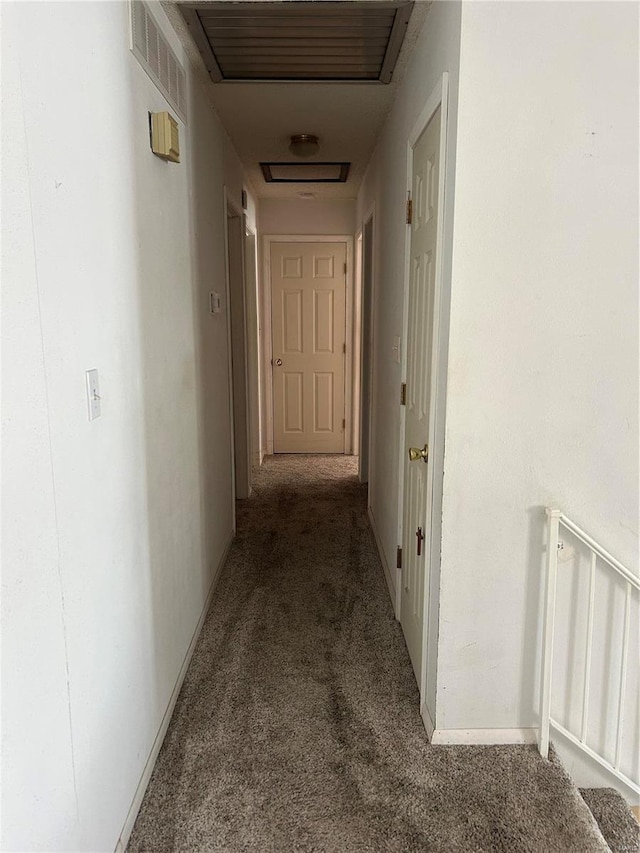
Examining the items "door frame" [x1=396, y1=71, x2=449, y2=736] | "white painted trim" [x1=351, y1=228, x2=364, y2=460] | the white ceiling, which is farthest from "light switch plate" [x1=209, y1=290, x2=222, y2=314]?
"white painted trim" [x1=351, y1=228, x2=364, y2=460]

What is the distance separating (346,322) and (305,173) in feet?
5.25

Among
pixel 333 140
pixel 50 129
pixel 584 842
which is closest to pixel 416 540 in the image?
pixel 584 842

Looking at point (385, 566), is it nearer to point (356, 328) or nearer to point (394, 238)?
point (394, 238)

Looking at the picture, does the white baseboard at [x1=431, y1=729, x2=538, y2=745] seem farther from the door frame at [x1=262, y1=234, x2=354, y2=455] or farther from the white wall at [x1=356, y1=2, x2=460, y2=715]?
the door frame at [x1=262, y1=234, x2=354, y2=455]

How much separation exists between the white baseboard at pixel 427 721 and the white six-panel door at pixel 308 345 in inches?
156

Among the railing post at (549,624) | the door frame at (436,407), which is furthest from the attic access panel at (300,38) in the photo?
the railing post at (549,624)

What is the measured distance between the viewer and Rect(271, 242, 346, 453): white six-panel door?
562 centimetres

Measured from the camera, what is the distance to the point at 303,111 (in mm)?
3020

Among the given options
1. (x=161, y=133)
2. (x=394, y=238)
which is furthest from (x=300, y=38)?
(x=394, y=238)

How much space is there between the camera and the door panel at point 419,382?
6.70 feet

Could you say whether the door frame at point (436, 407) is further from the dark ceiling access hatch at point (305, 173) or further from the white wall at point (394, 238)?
the dark ceiling access hatch at point (305, 173)

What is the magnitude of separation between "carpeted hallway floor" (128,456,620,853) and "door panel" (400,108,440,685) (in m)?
0.28

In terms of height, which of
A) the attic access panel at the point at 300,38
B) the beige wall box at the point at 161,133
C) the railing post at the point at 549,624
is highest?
the attic access panel at the point at 300,38

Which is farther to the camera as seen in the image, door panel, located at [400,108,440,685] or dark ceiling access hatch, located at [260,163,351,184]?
dark ceiling access hatch, located at [260,163,351,184]
